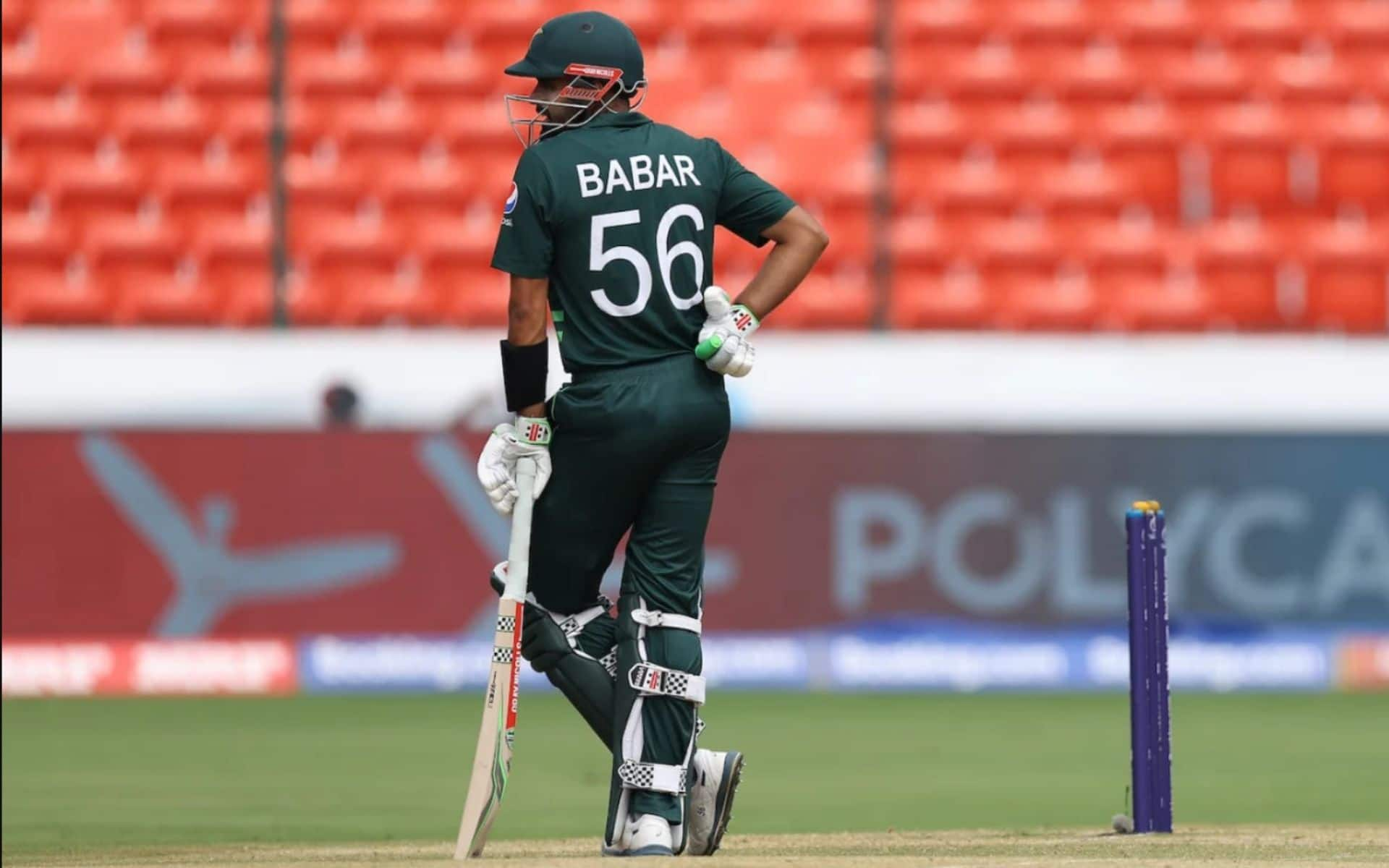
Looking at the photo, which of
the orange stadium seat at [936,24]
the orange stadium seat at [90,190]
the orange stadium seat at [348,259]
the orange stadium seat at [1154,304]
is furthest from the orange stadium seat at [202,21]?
the orange stadium seat at [1154,304]

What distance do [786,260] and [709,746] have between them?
13.4 feet

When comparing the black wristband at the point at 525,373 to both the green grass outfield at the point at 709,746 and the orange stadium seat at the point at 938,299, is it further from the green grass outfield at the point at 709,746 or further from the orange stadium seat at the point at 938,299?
the orange stadium seat at the point at 938,299

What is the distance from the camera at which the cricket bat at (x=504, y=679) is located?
528 centimetres

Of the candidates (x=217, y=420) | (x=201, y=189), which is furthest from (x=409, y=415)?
(x=201, y=189)

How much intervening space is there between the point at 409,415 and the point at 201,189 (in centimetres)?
224

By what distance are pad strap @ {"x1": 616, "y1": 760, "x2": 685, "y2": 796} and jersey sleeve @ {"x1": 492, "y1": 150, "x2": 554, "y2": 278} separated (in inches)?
44.8

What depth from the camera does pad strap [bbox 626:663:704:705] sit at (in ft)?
17.6

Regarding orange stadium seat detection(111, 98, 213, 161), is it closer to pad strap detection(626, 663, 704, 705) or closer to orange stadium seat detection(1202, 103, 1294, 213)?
orange stadium seat detection(1202, 103, 1294, 213)

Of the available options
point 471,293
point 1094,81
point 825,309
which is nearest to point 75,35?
point 471,293

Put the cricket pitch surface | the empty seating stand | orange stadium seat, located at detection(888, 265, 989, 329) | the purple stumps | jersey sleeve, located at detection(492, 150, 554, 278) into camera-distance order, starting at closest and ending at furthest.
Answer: the cricket pitch surface, jersey sleeve, located at detection(492, 150, 554, 278), the purple stumps, the empty seating stand, orange stadium seat, located at detection(888, 265, 989, 329)

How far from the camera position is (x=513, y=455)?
5.32 meters

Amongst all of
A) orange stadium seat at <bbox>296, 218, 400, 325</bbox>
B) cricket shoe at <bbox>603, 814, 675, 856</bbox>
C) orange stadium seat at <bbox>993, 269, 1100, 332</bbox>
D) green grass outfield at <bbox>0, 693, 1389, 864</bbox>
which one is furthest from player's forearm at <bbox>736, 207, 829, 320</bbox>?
orange stadium seat at <bbox>993, 269, 1100, 332</bbox>

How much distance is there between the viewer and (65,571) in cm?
1133

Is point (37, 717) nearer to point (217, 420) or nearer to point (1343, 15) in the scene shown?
point (217, 420)
